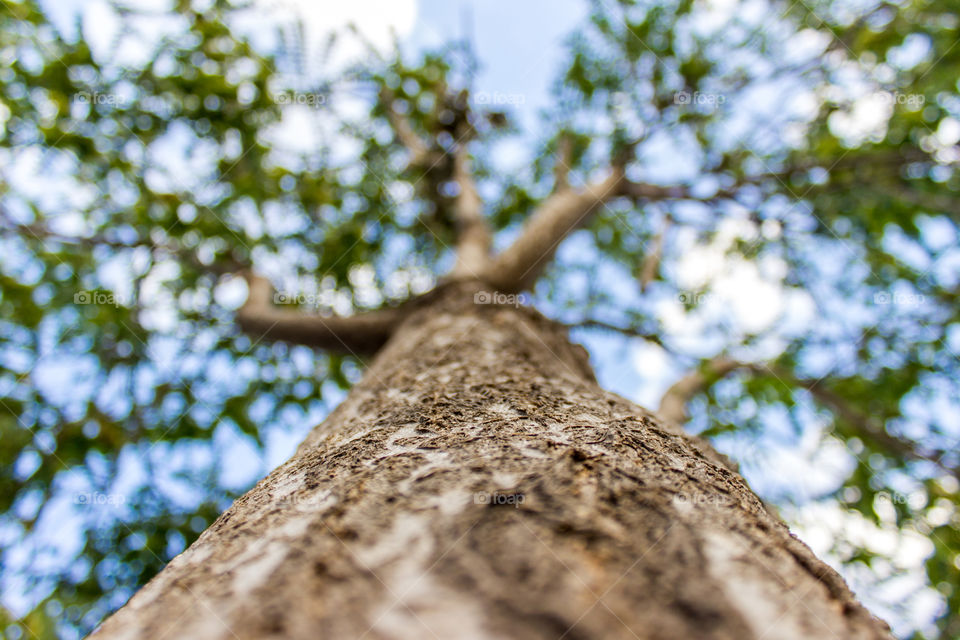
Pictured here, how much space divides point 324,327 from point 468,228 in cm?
152

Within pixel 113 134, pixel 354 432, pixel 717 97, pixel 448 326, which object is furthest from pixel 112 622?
pixel 717 97

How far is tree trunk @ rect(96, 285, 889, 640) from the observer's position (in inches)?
21.7

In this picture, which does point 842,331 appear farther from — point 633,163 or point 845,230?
point 633,163

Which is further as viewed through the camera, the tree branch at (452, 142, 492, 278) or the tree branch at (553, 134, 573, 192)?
the tree branch at (553, 134, 573, 192)

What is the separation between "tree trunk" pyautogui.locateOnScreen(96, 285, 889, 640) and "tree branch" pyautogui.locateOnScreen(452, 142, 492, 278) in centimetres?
193

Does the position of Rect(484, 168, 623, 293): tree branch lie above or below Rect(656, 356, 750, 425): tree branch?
above

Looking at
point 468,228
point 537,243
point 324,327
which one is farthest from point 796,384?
point 324,327

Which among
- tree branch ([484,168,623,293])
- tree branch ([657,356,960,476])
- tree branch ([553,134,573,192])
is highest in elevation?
tree branch ([553,134,573,192])

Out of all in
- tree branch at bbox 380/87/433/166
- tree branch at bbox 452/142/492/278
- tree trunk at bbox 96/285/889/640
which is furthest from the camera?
tree branch at bbox 380/87/433/166

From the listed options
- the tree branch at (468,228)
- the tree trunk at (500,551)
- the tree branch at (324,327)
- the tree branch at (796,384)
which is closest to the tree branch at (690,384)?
the tree branch at (796,384)

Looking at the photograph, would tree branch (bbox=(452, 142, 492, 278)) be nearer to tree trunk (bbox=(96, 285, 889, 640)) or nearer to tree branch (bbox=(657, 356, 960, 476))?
tree branch (bbox=(657, 356, 960, 476))

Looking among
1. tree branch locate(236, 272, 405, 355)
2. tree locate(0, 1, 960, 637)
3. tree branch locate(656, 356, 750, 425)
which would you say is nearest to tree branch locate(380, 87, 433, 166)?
tree locate(0, 1, 960, 637)

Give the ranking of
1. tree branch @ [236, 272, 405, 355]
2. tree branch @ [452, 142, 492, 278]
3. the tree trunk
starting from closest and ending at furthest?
1. the tree trunk
2. tree branch @ [236, 272, 405, 355]
3. tree branch @ [452, 142, 492, 278]

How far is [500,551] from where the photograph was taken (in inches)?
24.7
